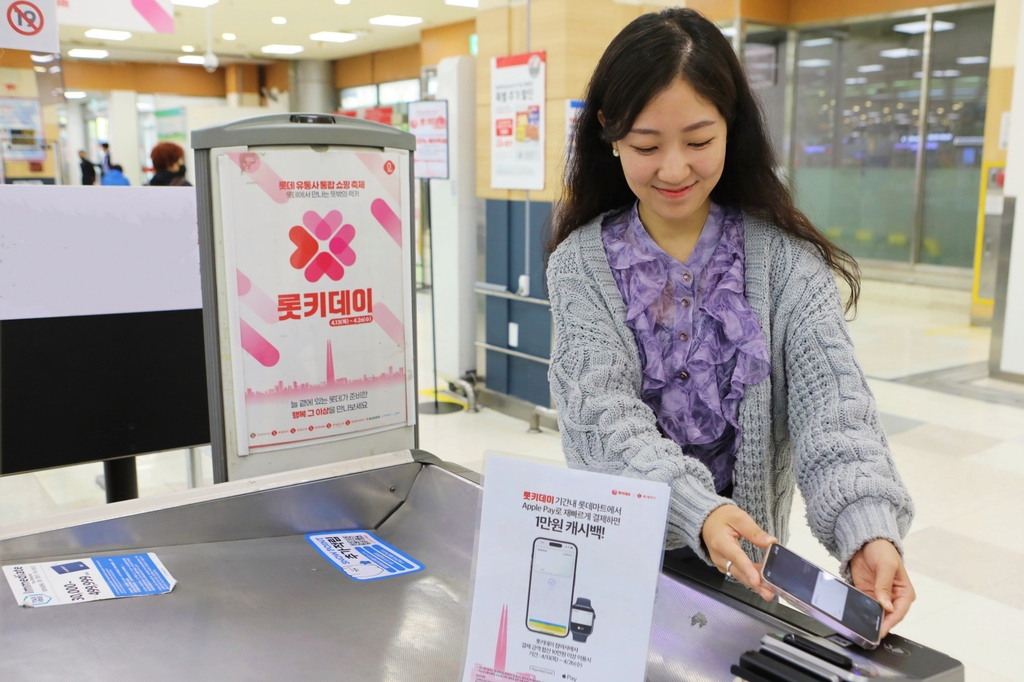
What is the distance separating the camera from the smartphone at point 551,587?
83 centimetres

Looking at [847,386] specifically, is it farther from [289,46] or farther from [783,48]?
[289,46]

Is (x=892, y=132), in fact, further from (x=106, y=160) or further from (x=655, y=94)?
(x=655, y=94)

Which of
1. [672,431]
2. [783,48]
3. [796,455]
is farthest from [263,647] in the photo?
[783,48]

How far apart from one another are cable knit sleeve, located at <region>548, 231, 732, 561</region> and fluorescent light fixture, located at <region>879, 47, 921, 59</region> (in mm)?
9597

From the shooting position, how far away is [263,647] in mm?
1088

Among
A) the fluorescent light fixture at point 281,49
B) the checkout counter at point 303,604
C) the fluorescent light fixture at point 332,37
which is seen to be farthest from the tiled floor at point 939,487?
the fluorescent light fixture at point 281,49

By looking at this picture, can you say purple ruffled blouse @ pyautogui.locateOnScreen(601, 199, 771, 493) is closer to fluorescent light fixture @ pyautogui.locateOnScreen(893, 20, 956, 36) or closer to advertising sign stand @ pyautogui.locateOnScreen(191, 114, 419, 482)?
advertising sign stand @ pyautogui.locateOnScreen(191, 114, 419, 482)

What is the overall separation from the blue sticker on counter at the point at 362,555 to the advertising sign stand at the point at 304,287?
0.56 meters

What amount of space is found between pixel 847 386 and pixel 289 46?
15638 millimetres

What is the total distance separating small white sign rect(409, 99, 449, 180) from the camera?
17.6 feet

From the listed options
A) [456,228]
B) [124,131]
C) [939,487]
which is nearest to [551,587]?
[939,487]

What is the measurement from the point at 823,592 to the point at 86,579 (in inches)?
39.4

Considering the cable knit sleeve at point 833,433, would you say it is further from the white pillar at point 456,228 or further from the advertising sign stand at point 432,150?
the white pillar at point 456,228

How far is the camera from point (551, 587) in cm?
84
